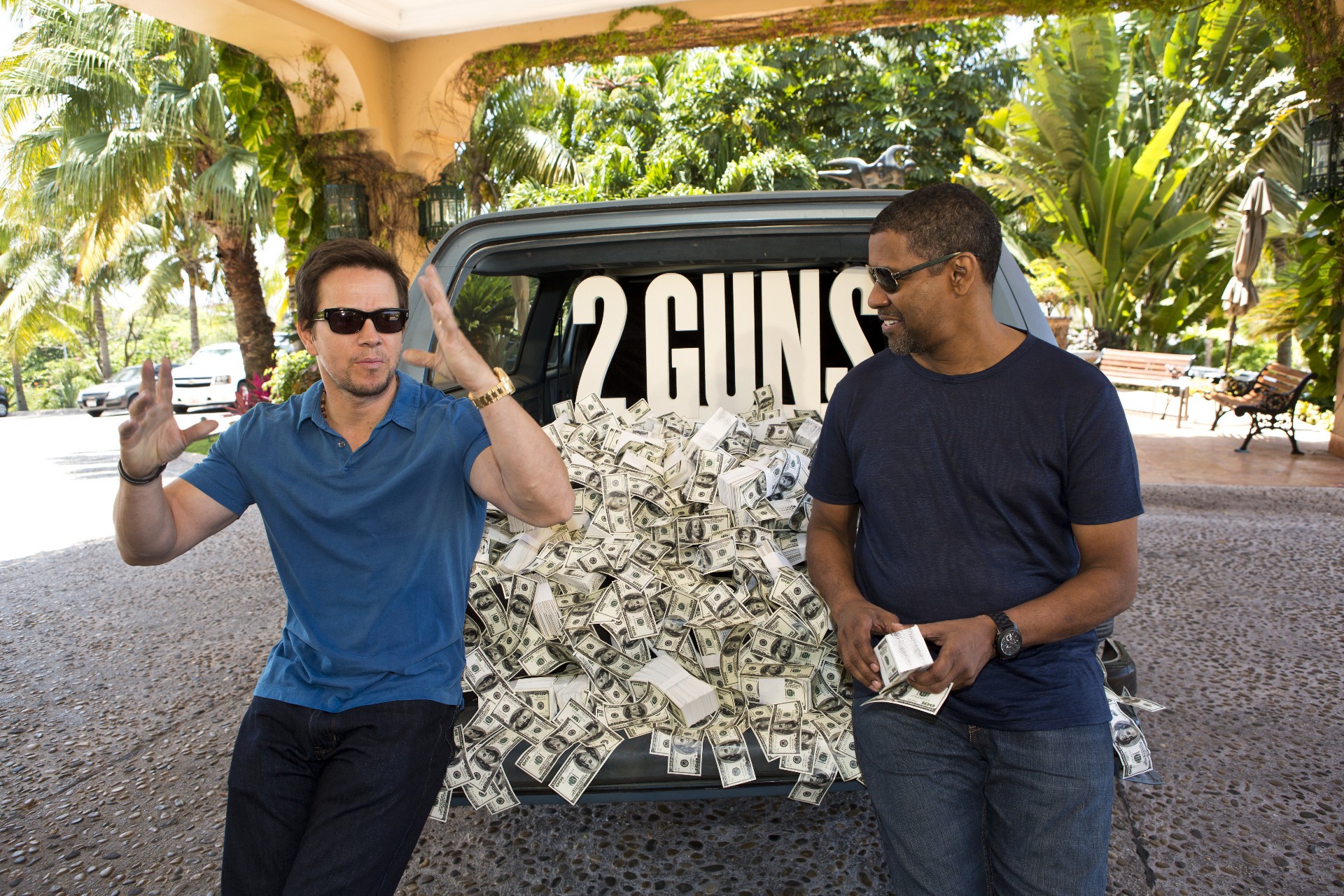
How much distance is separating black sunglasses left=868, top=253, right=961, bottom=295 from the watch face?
740 millimetres

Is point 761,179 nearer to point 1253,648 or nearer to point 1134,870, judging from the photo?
point 1253,648

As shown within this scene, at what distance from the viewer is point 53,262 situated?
28.9 metres

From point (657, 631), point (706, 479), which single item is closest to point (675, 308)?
point (706, 479)

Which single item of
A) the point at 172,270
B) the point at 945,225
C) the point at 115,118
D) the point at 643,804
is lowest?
the point at 643,804

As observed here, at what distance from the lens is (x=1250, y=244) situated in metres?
12.4

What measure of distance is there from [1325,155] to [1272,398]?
3.06 meters

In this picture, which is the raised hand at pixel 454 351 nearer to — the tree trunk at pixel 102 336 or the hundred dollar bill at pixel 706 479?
the hundred dollar bill at pixel 706 479

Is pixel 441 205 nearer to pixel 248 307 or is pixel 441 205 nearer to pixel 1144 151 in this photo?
pixel 248 307

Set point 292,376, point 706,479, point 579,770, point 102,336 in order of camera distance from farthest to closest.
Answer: point 102,336, point 292,376, point 706,479, point 579,770

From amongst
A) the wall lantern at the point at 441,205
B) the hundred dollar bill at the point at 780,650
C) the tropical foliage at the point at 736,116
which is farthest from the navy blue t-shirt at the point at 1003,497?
the tropical foliage at the point at 736,116

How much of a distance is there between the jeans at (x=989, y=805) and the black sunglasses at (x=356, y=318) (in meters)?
1.33

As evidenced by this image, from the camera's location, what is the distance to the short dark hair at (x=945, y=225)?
1.89 meters

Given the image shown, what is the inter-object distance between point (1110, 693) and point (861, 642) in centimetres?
86

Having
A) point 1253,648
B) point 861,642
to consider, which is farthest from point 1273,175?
point 861,642
